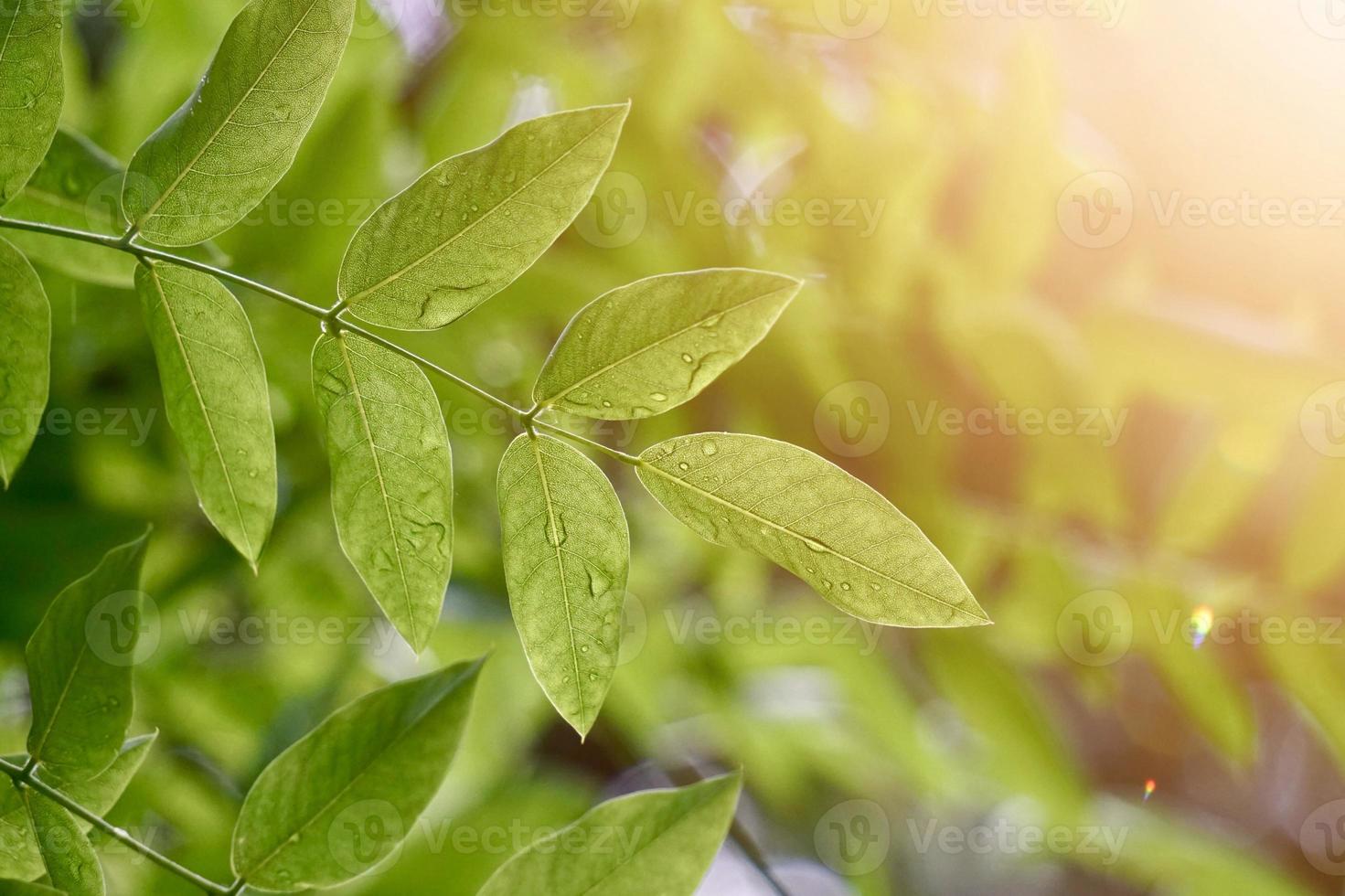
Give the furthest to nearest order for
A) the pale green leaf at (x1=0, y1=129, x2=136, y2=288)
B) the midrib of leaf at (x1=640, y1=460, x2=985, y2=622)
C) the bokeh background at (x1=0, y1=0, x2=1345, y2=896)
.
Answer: the bokeh background at (x1=0, y1=0, x2=1345, y2=896) < the pale green leaf at (x1=0, y1=129, x2=136, y2=288) < the midrib of leaf at (x1=640, y1=460, x2=985, y2=622)

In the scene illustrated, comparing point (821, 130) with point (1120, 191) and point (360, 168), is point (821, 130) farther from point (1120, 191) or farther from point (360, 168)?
point (360, 168)

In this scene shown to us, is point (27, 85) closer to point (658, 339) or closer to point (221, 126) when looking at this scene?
point (221, 126)

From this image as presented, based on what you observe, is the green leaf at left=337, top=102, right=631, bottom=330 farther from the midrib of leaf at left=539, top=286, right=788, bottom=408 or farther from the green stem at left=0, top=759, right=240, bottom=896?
the green stem at left=0, top=759, right=240, bottom=896

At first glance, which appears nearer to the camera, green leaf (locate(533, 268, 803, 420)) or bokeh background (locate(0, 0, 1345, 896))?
green leaf (locate(533, 268, 803, 420))

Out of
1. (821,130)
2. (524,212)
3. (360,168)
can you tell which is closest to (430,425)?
(524,212)

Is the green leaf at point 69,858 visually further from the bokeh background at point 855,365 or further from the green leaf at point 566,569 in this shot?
the bokeh background at point 855,365

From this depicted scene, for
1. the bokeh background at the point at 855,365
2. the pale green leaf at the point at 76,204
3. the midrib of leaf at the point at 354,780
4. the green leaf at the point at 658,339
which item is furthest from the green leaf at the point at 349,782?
the bokeh background at the point at 855,365

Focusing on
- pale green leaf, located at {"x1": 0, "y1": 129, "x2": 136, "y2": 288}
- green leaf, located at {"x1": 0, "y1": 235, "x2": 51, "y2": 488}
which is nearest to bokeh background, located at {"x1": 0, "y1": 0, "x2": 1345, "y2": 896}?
pale green leaf, located at {"x1": 0, "y1": 129, "x2": 136, "y2": 288}
